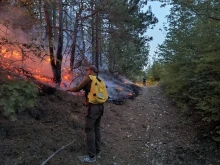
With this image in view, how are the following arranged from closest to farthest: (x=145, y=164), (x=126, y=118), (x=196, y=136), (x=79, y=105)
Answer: (x=145, y=164), (x=196, y=136), (x=79, y=105), (x=126, y=118)

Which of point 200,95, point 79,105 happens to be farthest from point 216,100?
point 79,105

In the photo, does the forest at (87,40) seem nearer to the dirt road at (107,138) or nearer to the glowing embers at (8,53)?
the glowing embers at (8,53)

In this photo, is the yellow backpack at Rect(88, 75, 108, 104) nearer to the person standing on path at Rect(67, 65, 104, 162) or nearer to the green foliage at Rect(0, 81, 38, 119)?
the person standing on path at Rect(67, 65, 104, 162)

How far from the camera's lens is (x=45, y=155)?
5.45 metres

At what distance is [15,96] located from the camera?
4.28 meters

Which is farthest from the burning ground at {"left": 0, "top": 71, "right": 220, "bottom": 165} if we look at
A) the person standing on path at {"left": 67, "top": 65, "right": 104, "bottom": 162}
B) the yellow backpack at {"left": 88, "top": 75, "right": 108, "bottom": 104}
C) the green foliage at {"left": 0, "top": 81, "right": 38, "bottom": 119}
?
the yellow backpack at {"left": 88, "top": 75, "right": 108, "bottom": 104}

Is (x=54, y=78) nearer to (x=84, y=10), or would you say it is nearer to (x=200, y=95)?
(x=84, y=10)

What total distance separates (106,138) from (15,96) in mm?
4128

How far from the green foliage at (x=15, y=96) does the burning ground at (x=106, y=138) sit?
1.26 meters

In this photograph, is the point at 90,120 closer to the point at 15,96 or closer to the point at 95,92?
the point at 95,92

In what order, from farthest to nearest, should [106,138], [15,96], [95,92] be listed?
[106,138] → [95,92] → [15,96]

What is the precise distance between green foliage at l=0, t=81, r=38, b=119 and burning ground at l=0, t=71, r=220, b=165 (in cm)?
126

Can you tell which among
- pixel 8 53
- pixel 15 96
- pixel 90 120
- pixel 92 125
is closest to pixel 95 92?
pixel 90 120

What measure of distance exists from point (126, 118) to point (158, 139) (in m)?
2.71
